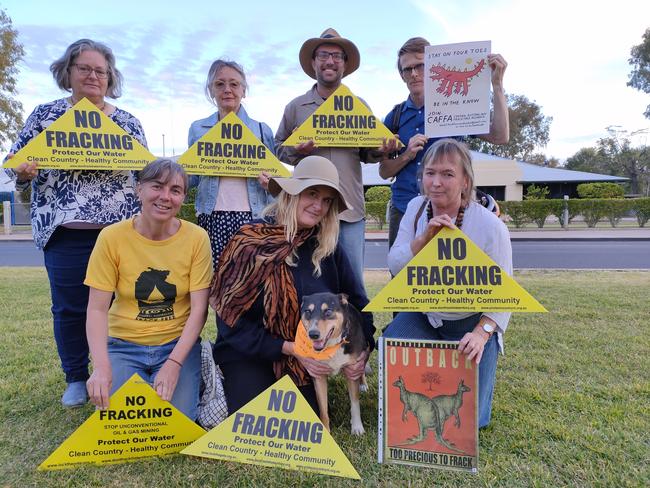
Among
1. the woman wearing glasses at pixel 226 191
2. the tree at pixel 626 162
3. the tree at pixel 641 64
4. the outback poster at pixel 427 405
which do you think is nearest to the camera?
the outback poster at pixel 427 405

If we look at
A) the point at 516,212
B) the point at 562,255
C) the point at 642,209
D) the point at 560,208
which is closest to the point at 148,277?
the point at 562,255

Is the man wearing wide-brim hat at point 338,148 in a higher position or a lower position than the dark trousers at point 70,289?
higher

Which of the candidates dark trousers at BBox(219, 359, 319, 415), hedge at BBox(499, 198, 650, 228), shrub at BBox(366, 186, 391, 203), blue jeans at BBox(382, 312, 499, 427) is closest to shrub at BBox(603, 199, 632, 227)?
hedge at BBox(499, 198, 650, 228)

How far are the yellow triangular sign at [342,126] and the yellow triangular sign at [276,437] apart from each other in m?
1.81

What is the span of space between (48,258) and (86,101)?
1.15 metres

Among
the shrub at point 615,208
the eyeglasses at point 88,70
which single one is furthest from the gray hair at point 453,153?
the shrub at point 615,208

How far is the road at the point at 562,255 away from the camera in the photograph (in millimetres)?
10758

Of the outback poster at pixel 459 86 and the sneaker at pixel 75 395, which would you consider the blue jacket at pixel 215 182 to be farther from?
the sneaker at pixel 75 395

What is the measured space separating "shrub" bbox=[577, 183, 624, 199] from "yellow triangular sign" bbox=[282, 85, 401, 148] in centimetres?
2768

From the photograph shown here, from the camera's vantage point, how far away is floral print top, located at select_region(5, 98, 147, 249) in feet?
10.5

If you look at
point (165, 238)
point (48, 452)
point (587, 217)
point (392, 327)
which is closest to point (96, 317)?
point (165, 238)

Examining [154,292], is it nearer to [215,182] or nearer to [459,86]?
[215,182]

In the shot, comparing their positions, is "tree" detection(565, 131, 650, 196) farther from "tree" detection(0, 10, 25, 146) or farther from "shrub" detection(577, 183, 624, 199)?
"tree" detection(0, 10, 25, 146)

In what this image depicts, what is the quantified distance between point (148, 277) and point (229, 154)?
3.80ft
